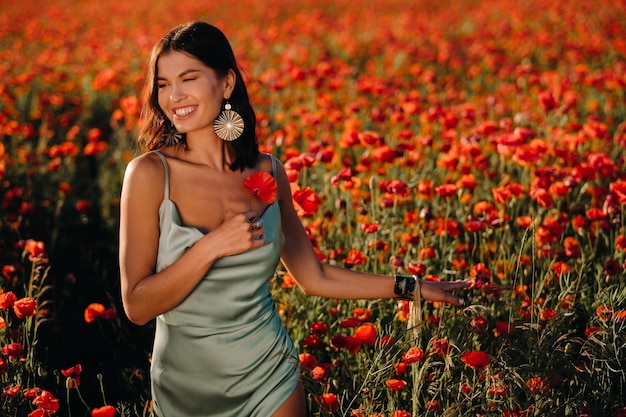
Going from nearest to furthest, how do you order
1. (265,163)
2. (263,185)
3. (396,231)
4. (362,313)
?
(263,185), (265,163), (362,313), (396,231)

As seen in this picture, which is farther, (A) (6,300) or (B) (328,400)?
(A) (6,300)

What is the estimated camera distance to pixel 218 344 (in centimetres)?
173

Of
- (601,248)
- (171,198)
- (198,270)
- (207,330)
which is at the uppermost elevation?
(171,198)

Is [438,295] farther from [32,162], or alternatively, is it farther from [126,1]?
[126,1]

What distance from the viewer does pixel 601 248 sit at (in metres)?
3.10

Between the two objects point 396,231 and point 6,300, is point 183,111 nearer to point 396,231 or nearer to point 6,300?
point 6,300

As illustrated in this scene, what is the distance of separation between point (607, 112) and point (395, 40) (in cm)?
314

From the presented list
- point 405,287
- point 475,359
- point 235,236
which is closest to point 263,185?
point 235,236

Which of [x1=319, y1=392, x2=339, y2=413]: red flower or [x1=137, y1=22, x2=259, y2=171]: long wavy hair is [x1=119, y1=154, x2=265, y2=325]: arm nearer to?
[x1=137, y1=22, x2=259, y2=171]: long wavy hair

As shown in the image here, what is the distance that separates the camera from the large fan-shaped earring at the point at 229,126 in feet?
6.05

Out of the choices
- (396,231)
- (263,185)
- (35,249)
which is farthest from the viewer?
(396,231)

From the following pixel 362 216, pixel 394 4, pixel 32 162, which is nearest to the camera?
pixel 362 216

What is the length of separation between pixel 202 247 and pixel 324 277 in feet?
1.43

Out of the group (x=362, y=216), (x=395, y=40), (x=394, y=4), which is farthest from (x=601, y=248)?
(x=394, y=4)
